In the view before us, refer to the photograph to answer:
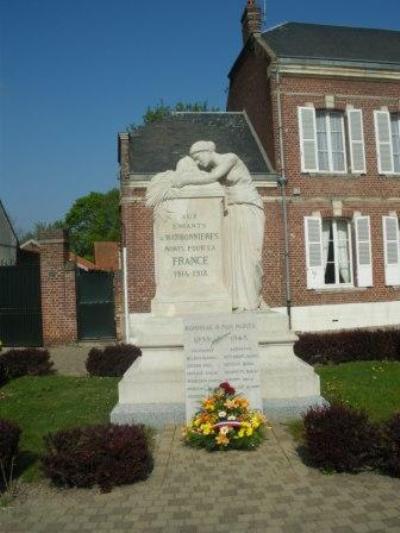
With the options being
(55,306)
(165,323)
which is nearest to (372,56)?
(55,306)

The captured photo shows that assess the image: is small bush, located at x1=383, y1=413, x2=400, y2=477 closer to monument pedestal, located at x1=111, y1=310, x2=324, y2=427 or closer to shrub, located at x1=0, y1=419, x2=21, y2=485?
monument pedestal, located at x1=111, y1=310, x2=324, y2=427

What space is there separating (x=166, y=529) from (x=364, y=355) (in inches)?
343

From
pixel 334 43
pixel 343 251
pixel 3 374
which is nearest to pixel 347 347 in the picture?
pixel 3 374

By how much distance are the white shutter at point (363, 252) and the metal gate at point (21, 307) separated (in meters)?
10.8

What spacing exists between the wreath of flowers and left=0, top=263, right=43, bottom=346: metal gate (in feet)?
42.7

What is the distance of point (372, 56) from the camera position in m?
20.2

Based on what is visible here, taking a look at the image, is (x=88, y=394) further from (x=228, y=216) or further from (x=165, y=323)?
(x=228, y=216)

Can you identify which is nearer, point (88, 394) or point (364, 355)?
point (88, 394)

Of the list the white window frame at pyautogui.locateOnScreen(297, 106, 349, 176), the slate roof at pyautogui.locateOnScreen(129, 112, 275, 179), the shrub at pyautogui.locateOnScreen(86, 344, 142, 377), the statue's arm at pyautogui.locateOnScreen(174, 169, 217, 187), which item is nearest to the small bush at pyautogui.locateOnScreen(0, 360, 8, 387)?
the shrub at pyautogui.locateOnScreen(86, 344, 142, 377)

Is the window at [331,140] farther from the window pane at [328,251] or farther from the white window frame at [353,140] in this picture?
the window pane at [328,251]

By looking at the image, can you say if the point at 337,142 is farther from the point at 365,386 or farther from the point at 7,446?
the point at 7,446

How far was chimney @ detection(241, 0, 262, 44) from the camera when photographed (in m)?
20.6

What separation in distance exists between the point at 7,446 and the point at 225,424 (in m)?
1.93

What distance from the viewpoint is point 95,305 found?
57.9 feet
